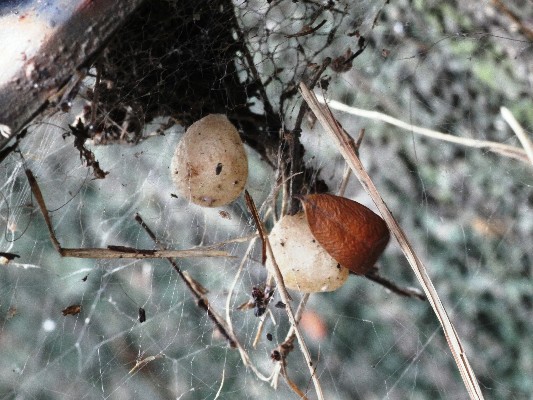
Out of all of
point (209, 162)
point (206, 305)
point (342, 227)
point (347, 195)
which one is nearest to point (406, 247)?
point (342, 227)

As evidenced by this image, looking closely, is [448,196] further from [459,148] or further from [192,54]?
[192,54]

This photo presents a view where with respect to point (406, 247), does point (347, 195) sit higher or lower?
lower

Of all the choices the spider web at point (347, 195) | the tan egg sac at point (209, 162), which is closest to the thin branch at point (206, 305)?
the spider web at point (347, 195)

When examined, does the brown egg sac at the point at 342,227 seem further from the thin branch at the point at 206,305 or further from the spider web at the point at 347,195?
the thin branch at the point at 206,305

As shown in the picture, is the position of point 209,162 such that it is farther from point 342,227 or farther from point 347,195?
point 347,195

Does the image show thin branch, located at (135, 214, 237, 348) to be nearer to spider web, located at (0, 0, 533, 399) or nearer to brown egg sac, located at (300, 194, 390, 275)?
spider web, located at (0, 0, 533, 399)

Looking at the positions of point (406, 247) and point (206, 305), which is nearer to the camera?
point (406, 247)

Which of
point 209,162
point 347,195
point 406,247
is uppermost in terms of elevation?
point 209,162

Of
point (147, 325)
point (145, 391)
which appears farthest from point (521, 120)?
point (145, 391)
